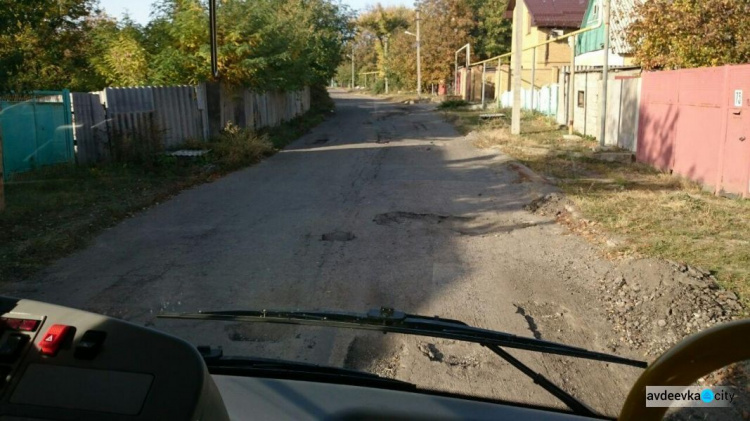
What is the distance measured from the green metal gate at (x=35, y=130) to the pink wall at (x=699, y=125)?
37.7 ft

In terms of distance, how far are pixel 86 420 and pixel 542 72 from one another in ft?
131

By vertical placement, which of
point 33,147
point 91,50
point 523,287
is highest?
point 91,50

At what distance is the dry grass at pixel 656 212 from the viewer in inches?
290

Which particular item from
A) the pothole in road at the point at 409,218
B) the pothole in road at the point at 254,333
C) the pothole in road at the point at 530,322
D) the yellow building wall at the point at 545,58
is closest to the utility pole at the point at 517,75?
the pothole in road at the point at 409,218

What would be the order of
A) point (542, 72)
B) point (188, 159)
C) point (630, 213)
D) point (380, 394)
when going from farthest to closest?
1. point (542, 72)
2. point (188, 159)
3. point (630, 213)
4. point (380, 394)

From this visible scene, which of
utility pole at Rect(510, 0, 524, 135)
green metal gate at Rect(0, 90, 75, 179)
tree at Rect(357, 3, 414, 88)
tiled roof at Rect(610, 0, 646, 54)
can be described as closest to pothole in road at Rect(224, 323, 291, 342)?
green metal gate at Rect(0, 90, 75, 179)

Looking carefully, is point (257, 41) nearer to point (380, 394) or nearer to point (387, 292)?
point (387, 292)

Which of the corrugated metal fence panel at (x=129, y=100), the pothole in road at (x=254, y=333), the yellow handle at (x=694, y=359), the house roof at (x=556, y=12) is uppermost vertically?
the house roof at (x=556, y=12)

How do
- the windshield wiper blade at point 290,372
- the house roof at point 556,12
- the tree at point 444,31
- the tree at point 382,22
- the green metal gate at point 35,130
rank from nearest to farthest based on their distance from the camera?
1. the windshield wiper blade at point 290,372
2. the green metal gate at point 35,130
3. the house roof at point 556,12
4. the tree at point 444,31
5. the tree at point 382,22

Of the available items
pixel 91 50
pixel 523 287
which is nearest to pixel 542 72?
pixel 91 50

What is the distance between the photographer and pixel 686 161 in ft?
42.8

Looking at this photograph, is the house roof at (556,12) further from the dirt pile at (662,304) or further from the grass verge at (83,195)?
the dirt pile at (662,304)

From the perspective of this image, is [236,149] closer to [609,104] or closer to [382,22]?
[609,104]

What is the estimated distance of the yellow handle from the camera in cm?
146
